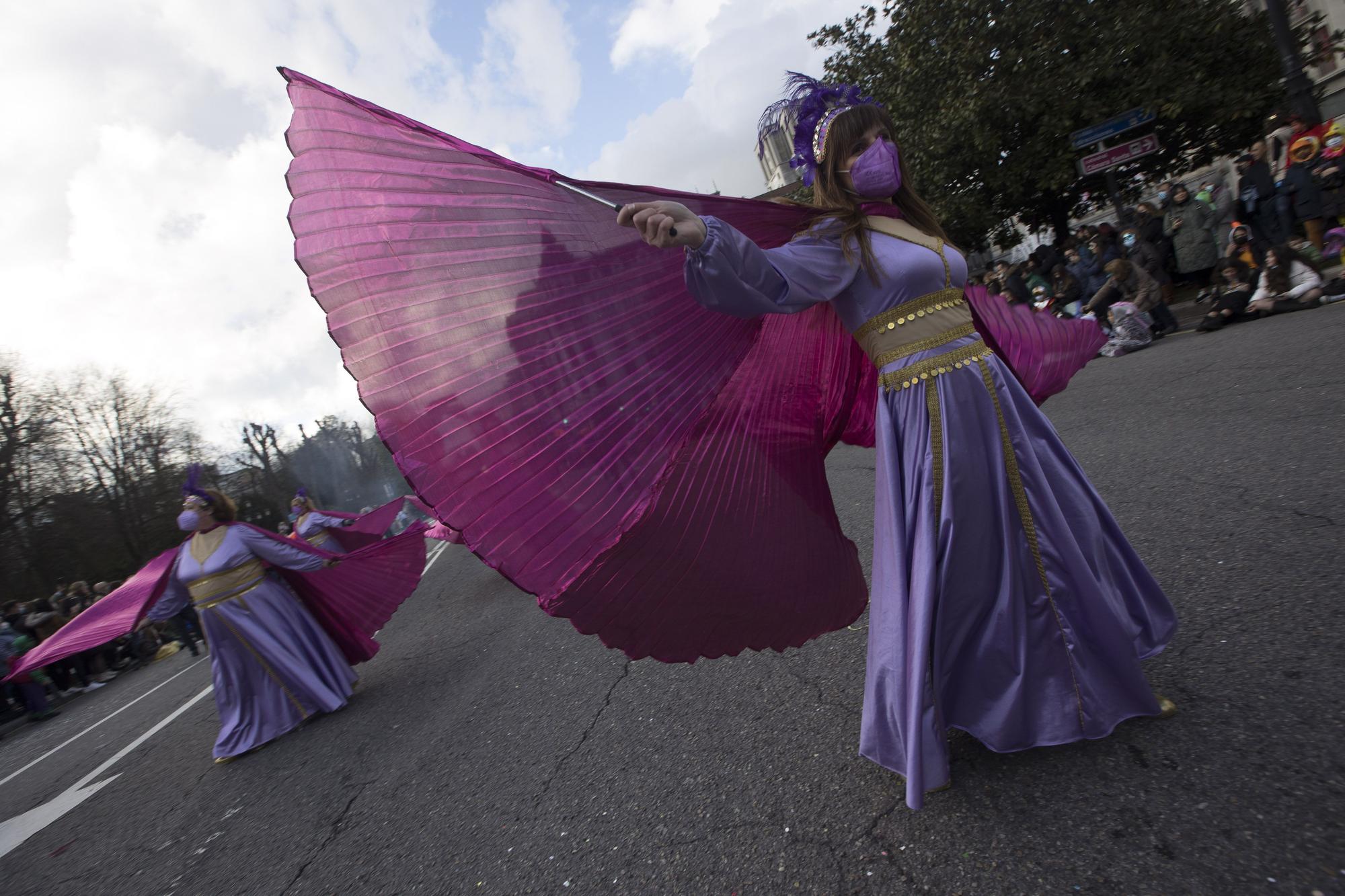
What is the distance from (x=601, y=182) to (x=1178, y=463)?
14.1 ft

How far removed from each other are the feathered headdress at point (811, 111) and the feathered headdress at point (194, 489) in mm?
4713

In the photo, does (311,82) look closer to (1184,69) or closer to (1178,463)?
(1178,463)

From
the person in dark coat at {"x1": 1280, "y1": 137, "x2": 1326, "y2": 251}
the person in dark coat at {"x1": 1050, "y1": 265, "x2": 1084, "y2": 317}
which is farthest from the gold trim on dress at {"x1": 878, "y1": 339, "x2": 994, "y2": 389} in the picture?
the person in dark coat at {"x1": 1050, "y1": 265, "x2": 1084, "y2": 317}

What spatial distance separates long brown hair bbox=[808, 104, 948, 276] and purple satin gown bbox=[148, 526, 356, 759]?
452 cm

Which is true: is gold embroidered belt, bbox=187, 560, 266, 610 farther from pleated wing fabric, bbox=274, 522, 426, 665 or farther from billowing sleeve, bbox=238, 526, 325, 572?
pleated wing fabric, bbox=274, 522, 426, 665

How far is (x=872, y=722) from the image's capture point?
7.26 ft

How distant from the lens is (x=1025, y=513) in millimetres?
2088

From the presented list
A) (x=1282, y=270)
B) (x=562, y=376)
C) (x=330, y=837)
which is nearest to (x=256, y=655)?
(x=330, y=837)

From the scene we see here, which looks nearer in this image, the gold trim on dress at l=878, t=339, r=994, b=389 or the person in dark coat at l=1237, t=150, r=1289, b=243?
the gold trim on dress at l=878, t=339, r=994, b=389

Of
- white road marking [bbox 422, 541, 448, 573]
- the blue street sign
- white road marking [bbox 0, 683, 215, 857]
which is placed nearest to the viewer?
white road marking [bbox 0, 683, 215, 857]

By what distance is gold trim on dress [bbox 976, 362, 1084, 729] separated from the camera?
6.73 feet

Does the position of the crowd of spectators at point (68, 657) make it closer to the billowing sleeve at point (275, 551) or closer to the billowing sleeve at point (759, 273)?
the billowing sleeve at point (275, 551)

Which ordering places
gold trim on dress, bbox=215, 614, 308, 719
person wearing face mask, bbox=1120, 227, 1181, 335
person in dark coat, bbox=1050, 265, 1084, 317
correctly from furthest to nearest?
person in dark coat, bbox=1050, 265, 1084, 317 → person wearing face mask, bbox=1120, 227, 1181, 335 → gold trim on dress, bbox=215, 614, 308, 719

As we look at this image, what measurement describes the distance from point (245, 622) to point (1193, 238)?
14145 mm
